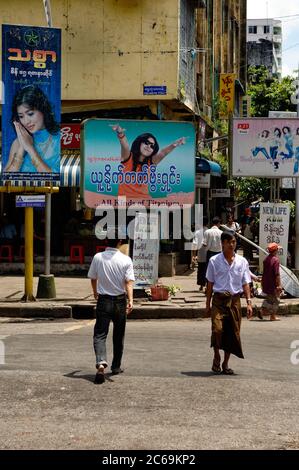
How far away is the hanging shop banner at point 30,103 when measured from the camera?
1770cm

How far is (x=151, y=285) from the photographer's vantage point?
1855 centimetres

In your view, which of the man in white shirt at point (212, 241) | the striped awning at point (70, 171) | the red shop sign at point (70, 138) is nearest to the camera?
the man in white shirt at point (212, 241)

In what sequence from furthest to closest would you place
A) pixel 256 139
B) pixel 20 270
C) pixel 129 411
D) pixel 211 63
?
pixel 211 63, pixel 20 270, pixel 256 139, pixel 129 411

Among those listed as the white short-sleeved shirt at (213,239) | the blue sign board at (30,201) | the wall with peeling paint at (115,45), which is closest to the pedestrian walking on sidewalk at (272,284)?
the white short-sleeved shirt at (213,239)

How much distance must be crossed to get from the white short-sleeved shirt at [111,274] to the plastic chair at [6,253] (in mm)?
14723

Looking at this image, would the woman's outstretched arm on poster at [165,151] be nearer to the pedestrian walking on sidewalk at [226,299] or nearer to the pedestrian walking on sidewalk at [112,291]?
the pedestrian walking on sidewalk at [226,299]

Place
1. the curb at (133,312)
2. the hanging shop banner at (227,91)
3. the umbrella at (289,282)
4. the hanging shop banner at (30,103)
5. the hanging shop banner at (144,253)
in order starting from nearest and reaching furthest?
the curb at (133,312) → the hanging shop banner at (30,103) → the hanging shop banner at (144,253) → the umbrella at (289,282) → the hanging shop banner at (227,91)

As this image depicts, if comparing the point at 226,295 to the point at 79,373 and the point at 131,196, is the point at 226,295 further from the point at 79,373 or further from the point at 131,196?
the point at 131,196

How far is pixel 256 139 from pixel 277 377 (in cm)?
1161

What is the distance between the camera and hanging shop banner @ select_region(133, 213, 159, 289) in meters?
18.5

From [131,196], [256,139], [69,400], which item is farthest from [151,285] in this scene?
[69,400]

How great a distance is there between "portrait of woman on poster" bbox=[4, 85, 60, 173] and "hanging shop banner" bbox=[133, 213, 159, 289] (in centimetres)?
211

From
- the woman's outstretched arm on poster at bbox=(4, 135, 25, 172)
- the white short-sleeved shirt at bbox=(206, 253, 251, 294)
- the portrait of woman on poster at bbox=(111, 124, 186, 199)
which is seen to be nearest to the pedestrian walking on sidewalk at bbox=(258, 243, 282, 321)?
the portrait of woman on poster at bbox=(111, 124, 186, 199)
